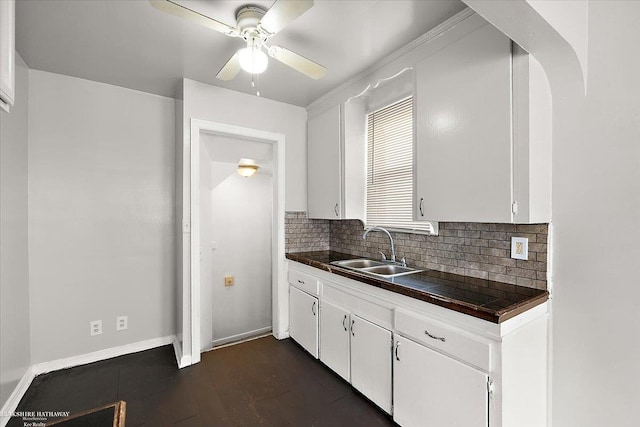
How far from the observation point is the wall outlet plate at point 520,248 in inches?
67.3

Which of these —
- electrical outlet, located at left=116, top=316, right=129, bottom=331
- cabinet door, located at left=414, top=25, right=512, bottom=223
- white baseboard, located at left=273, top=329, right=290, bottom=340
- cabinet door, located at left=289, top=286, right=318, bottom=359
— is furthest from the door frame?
cabinet door, located at left=414, top=25, right=512, bottom=223

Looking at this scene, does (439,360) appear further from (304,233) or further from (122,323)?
(122,323)

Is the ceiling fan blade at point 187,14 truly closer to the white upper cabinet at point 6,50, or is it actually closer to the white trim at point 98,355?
the white upper cabinet at point 6,50

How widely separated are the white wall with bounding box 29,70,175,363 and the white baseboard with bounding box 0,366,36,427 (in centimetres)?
16

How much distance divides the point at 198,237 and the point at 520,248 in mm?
2373

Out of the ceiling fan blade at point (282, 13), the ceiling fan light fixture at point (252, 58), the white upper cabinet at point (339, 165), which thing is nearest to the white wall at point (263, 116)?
the white upper cabinet at point (339, 165)

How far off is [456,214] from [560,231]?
507mm

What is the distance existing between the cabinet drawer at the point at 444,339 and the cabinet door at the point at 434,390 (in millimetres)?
42

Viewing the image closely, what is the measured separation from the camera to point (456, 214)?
1.79m

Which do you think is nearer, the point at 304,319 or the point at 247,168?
the point at 304,319

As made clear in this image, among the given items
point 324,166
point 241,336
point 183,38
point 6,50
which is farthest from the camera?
point 241,336

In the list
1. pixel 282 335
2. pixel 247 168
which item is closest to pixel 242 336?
pixel 282 335

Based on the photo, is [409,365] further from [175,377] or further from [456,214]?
[175,377]

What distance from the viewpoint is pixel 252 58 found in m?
1.73
